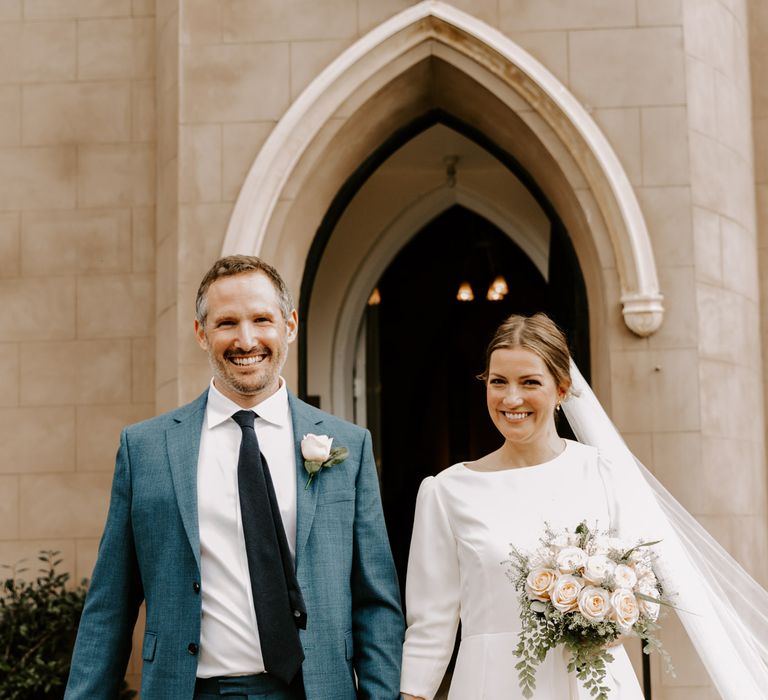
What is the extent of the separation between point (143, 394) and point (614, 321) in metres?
2.88

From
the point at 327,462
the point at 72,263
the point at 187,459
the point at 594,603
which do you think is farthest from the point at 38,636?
the point at 594,603

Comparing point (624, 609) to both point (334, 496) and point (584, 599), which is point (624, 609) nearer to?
point (584, 599)

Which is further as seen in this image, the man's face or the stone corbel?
the stone corbel

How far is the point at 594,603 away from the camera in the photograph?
9.04 ft

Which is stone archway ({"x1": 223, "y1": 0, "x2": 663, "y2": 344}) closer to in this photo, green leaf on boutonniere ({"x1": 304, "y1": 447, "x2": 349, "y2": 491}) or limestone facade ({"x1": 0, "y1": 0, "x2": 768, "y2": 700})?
limestone facade ({"x1": 0, "y1": 0, "x2": 768, "y2": 700})

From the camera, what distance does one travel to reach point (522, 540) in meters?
3.10

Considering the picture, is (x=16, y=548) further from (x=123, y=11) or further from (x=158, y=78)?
(x=123, y=11)

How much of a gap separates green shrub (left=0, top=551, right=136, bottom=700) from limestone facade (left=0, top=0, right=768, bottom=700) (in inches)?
14.5

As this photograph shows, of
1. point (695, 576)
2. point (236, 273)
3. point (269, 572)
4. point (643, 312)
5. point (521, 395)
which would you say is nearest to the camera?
point (269, 572)

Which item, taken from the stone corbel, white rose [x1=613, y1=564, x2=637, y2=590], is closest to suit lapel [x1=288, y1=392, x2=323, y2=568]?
white rose [x1=613, y1=564, x2=637, y2=590]

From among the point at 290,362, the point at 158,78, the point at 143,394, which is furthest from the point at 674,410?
the point at 158,78

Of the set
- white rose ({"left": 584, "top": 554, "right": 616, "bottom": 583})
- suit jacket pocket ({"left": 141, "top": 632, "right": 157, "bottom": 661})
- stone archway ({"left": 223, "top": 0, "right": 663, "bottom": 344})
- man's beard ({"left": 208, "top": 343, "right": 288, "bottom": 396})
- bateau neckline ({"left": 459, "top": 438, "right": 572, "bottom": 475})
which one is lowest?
suit jacket pocket ({"left": 141, "top": 632, "right": 157, "bottom": 661})

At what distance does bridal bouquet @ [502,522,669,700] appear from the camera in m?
2.78

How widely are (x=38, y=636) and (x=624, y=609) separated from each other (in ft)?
13.8
